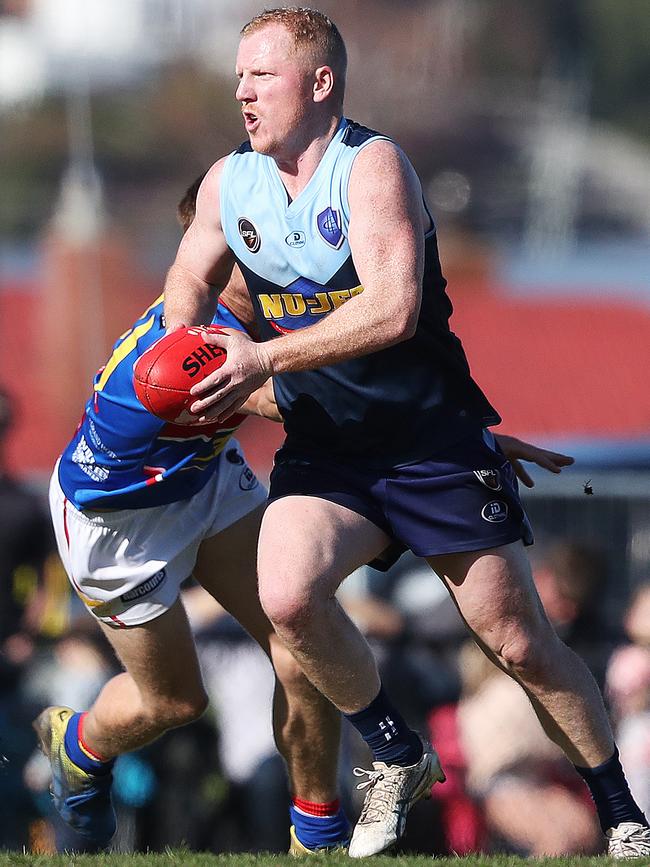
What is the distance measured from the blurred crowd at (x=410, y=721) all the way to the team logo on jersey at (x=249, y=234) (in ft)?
8.94

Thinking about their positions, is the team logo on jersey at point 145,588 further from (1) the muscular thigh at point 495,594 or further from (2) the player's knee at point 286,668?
(1) the muscular thigh at point 495,594

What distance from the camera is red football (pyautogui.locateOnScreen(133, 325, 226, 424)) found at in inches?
136

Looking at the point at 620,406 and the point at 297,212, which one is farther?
the point at 620,406

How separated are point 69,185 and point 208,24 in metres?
1.63

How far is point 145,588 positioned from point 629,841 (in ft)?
5.31

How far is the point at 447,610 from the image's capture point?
20.4 feet

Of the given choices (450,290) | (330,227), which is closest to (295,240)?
(330,227)

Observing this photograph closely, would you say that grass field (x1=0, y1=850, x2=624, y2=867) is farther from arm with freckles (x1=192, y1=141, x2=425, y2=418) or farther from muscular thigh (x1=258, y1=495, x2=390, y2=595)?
arm with freckles (x1=192, y1=141, x2=425, y2=418)

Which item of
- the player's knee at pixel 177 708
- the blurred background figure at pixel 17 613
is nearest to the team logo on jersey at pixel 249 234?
the player's knee at pixel 177 708

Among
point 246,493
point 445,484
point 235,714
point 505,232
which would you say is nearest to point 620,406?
point 505,232

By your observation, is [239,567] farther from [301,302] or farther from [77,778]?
[301,302]

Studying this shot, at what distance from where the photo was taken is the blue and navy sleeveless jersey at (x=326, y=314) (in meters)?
3.61

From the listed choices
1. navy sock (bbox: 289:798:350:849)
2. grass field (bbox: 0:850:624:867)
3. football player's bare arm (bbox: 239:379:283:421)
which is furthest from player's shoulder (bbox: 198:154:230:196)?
navy sock (bbox: 289:798:350:849)

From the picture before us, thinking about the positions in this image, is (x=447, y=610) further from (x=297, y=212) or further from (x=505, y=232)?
(x=505, y=232)
